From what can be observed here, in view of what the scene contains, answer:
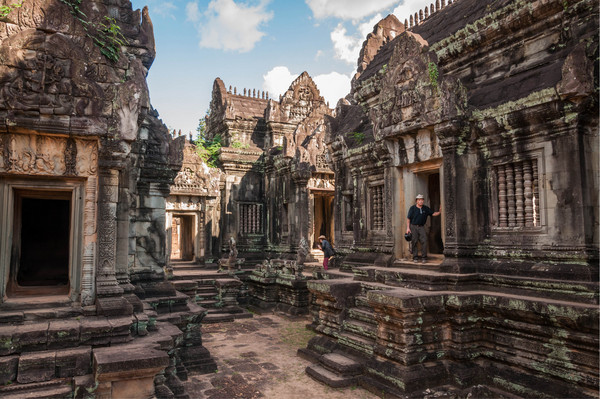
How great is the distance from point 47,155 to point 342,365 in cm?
508

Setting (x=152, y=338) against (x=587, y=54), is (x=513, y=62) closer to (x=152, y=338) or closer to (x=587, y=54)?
(x=587, y=54)

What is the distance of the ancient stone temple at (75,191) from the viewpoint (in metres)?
4.41

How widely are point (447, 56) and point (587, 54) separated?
2907mm

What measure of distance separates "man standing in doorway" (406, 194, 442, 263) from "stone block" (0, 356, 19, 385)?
623 centimetres

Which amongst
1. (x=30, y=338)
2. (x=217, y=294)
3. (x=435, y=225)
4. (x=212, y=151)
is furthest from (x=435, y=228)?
(x=212, y=151)

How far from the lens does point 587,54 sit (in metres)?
5.80

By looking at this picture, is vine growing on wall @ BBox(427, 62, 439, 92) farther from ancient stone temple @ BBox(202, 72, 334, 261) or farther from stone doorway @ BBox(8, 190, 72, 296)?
ancient stone temple @ BBox(202, 72, 334, 261)

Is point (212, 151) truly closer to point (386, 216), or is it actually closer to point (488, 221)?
point (386, 216)

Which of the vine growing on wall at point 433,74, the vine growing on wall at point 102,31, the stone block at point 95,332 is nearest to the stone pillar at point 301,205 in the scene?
the vine growing on wall at point 433,74

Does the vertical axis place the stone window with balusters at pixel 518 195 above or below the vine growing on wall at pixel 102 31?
below

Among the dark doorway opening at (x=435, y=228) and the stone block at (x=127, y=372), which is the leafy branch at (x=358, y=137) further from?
the stone block at (x=127, y=372)

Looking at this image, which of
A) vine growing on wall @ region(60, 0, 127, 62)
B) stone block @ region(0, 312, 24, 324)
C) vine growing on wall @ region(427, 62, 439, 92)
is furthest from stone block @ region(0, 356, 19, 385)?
vine growing on wall @ region(427, 62, 439, 92)

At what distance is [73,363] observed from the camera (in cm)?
450

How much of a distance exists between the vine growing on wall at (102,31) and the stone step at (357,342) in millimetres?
5655
